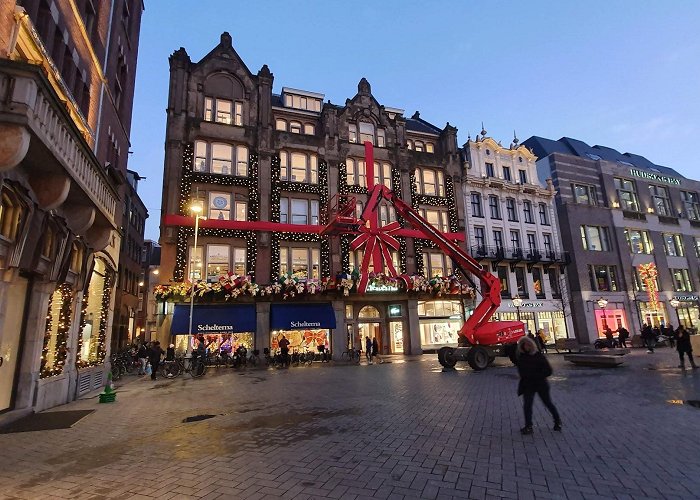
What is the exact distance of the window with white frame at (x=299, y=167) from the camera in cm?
2939

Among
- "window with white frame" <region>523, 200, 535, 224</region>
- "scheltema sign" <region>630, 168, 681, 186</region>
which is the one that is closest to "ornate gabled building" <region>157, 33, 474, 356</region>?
"window with white frame" <region>523, 200, 535, 224</region>

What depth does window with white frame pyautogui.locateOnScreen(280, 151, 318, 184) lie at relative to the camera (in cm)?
2939

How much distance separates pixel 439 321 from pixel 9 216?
92.3 feet

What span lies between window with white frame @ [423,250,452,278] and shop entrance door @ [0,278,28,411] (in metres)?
26.4

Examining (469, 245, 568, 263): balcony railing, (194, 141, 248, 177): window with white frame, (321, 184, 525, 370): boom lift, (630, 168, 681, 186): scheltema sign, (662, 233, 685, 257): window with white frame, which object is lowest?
(321, 184, 525, 370): boom lift

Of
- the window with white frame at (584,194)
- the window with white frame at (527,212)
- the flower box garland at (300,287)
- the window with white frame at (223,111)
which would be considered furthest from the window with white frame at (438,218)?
the window with white frame at (223,111)

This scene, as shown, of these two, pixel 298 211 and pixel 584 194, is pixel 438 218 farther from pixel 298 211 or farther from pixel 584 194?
pixel 584 194

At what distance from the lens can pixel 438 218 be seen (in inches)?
1325

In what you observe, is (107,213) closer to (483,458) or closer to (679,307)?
(483,458)

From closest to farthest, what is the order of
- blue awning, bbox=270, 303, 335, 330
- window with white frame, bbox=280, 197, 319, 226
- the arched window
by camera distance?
blue awning, bbox=270, 303, 335, 330, window with white frame, bbox=280, 197, 319, 226, the arched window

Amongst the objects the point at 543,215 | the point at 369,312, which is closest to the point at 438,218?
the point at 369,312

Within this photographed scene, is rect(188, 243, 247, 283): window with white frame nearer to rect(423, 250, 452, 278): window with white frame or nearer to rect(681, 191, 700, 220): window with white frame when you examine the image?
rect(423, 250, 452, 278): window with white frame

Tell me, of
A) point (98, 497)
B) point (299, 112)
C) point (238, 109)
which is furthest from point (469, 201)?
point (98, 497)

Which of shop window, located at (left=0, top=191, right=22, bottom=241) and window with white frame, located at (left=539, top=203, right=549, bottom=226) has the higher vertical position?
window with white frame, located at (left=539, top=203, right=549, bottom=226)
